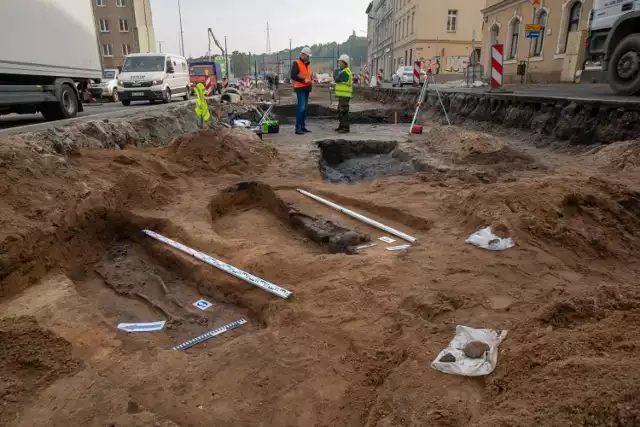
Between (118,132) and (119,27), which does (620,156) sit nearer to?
(118,132)

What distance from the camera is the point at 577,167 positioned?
6.30 metres

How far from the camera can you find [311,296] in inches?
130

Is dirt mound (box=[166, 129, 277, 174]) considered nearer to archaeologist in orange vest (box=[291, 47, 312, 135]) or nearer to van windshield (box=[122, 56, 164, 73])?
archaeologist in orange vest (box=[291, 47, 312, 135])

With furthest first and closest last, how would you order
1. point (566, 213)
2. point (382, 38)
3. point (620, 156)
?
point (382, 38) → point (620, 156) → point (566, 213)

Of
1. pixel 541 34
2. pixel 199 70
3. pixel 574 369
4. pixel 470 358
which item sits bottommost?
pixel 470 358

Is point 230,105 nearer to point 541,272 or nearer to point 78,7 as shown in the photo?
point 78,7

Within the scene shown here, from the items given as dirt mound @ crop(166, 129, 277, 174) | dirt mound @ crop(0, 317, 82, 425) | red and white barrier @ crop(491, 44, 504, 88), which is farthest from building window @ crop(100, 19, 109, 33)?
dirt mound @ crop(0, 317, 82, 425)

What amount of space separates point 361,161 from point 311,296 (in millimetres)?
6350

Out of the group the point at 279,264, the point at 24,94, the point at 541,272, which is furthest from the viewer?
the point at 24,94

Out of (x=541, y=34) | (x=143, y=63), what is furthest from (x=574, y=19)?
(x=143, y=63)

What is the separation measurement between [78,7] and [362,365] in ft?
38.8

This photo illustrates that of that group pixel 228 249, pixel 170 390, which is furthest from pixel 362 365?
pixel 228 249

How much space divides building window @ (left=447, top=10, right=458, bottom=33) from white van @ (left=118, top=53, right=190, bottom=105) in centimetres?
3072

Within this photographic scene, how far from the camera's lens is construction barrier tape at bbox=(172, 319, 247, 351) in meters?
2.96
